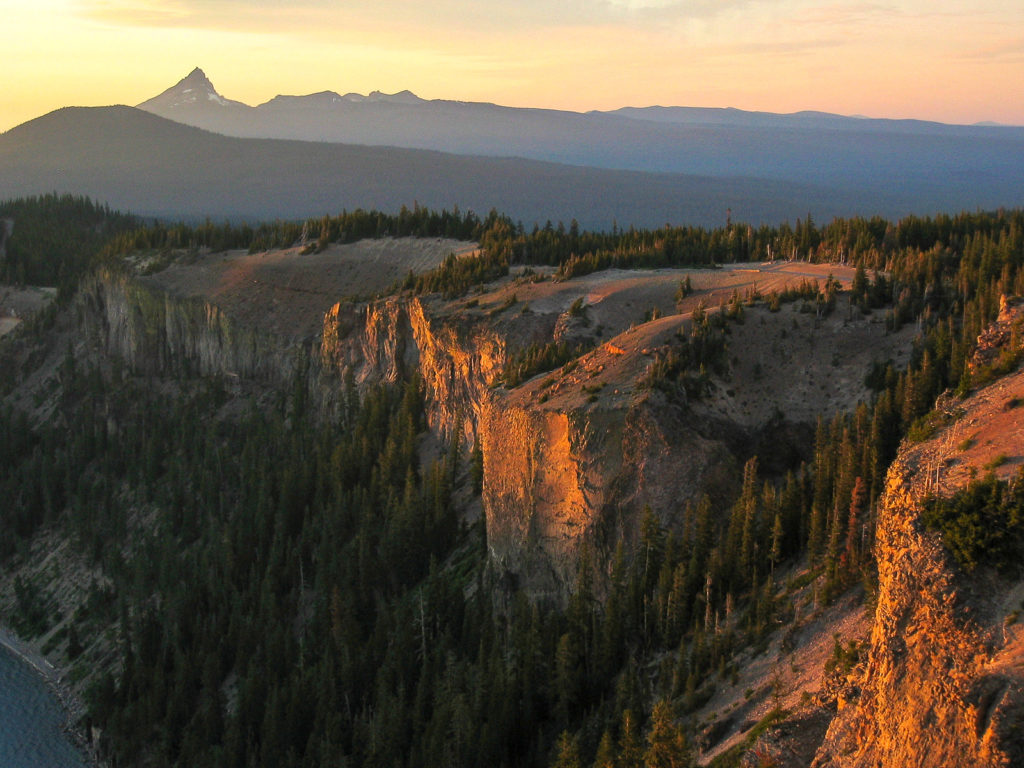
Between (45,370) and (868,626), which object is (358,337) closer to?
(45,370)

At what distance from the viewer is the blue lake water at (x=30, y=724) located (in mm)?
54812

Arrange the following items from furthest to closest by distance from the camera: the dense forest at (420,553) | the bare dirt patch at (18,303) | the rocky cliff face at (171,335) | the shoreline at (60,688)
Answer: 1. the bare dirt patch at (18,303)
2. the rocky cliff face at (171,335)
3. the shoreline at (60,688)
4. the dense forest at (420,553)

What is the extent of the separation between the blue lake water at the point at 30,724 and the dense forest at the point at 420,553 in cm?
207

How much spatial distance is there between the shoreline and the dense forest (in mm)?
1292

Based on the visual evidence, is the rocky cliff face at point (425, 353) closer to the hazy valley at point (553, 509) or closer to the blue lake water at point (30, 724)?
the hazy valley at point (553, 509)

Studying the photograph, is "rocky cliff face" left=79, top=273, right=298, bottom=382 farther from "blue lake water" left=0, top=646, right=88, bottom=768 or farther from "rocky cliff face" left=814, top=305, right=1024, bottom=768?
"rocky cliff face" left=814, top=305, right=1024, bottom=768

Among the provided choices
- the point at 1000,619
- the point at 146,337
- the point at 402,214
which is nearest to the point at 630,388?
the point at 1000,619

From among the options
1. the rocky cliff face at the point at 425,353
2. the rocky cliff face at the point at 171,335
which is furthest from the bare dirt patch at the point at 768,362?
the rocky cliff face at the point at 171,335

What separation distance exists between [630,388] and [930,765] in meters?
25.1

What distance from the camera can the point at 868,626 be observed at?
27469mm

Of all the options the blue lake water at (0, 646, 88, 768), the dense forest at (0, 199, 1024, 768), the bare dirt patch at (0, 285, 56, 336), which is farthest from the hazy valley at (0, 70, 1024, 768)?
the bare dirt patch at (0, 285, 56, 336)

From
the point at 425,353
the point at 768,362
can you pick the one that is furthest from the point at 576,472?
the point at 425,353

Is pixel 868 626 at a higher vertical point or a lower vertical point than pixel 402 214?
lower

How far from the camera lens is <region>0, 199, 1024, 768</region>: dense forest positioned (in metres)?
37.5
